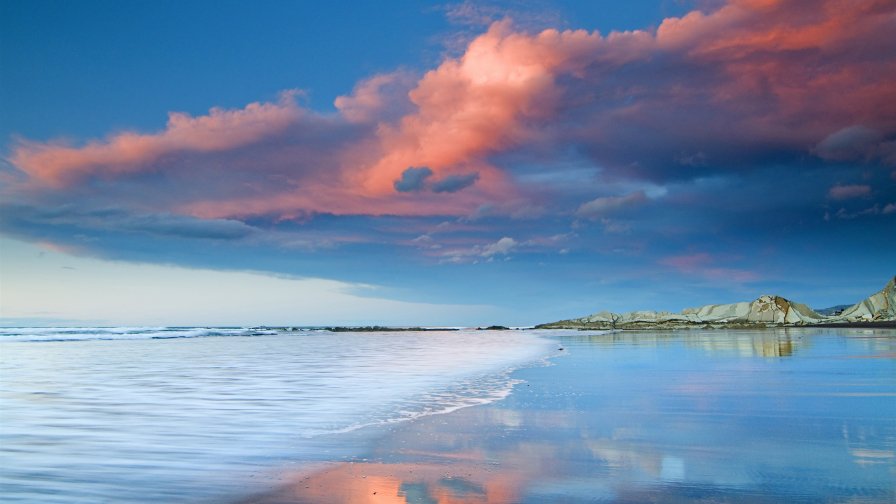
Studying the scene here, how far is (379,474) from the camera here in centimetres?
771

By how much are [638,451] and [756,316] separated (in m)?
147

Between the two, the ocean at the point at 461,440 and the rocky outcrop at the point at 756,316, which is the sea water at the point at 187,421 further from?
the rocky outcrop at the point at 756,316

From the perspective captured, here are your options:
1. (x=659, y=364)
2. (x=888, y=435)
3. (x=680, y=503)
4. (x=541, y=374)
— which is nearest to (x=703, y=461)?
(x=680, y=503)

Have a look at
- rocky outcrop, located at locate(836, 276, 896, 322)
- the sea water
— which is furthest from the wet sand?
rocky outcrop, located at locate(836, 276, 896, 322)

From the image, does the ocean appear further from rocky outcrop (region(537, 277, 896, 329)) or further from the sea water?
rocky outcrop (region(537, 277, 896, 329))

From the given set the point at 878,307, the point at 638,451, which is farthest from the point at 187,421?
the point at 878,307

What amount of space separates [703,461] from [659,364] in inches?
707

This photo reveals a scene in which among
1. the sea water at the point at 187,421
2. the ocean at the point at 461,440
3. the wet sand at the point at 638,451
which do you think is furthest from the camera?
the sea water at the point at 187,421

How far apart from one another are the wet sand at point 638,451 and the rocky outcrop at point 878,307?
4570 inches

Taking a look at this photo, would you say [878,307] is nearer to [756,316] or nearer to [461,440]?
[756,316]

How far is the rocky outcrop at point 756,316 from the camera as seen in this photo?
114438mm

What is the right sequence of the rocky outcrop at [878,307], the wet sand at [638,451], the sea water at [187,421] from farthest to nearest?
the rocky outcrop at [878,307], the sea water at [187,421], the wet sand at [638,451]

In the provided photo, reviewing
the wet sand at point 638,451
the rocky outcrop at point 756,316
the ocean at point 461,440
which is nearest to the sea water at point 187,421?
the ocean at point 461,440

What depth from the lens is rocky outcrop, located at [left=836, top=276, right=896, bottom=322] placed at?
363 ft
